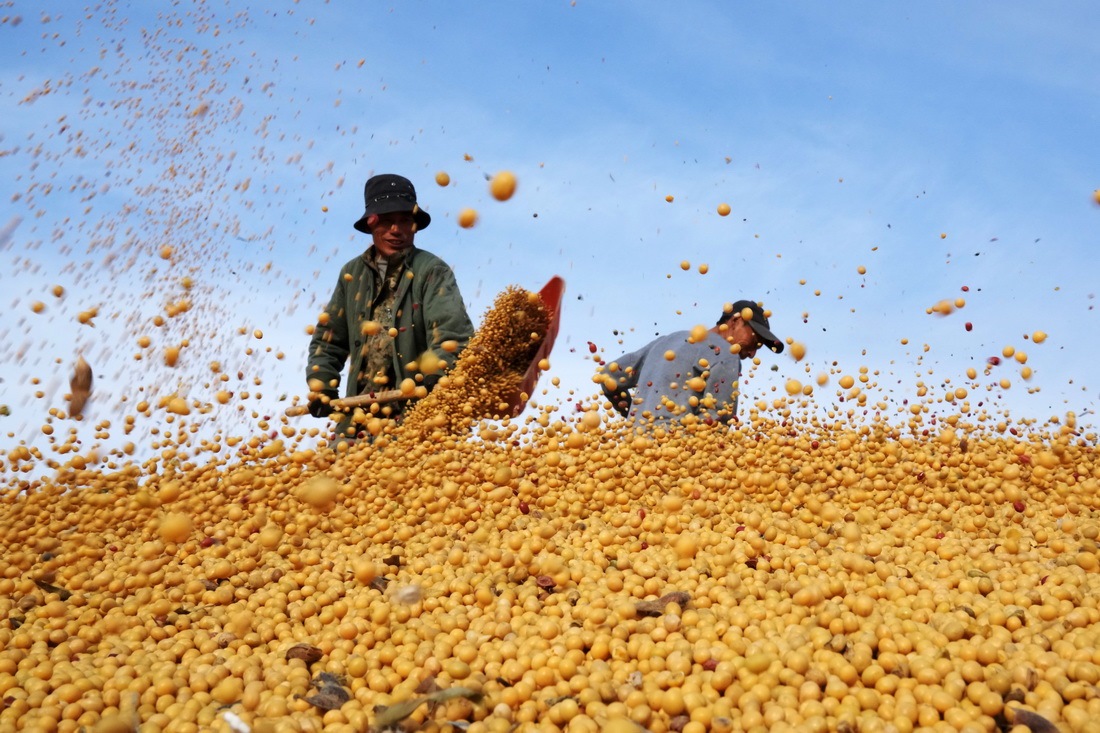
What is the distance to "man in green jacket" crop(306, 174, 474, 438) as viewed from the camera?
6234 mm

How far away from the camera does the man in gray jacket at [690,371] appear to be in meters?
6.01

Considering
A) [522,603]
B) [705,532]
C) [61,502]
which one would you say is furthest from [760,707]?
[61,502]

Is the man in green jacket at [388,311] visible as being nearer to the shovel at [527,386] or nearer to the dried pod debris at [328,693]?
the shovel at [527,386]

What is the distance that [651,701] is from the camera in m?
2.17

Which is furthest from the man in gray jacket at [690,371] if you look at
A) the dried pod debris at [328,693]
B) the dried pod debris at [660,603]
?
the dried pod debris at [328,693]

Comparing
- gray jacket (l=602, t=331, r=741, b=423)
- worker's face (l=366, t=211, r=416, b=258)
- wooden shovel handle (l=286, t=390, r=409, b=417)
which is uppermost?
worker's face (l=366, t=211, r=416, b=258)

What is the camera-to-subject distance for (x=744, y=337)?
6797 mm

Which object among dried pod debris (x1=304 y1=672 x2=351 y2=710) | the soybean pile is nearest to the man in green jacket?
the soybean pile

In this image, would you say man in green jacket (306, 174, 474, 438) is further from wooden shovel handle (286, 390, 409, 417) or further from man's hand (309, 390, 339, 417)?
wooden shovel handle (286, 390, 409, 417)

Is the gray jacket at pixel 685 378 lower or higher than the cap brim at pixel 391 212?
lower

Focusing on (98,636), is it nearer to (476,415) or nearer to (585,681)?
(585,681)

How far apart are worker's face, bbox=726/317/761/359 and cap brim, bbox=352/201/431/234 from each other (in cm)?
273

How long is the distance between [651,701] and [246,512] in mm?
2796

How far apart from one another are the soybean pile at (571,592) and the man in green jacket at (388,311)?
1.40 metres
